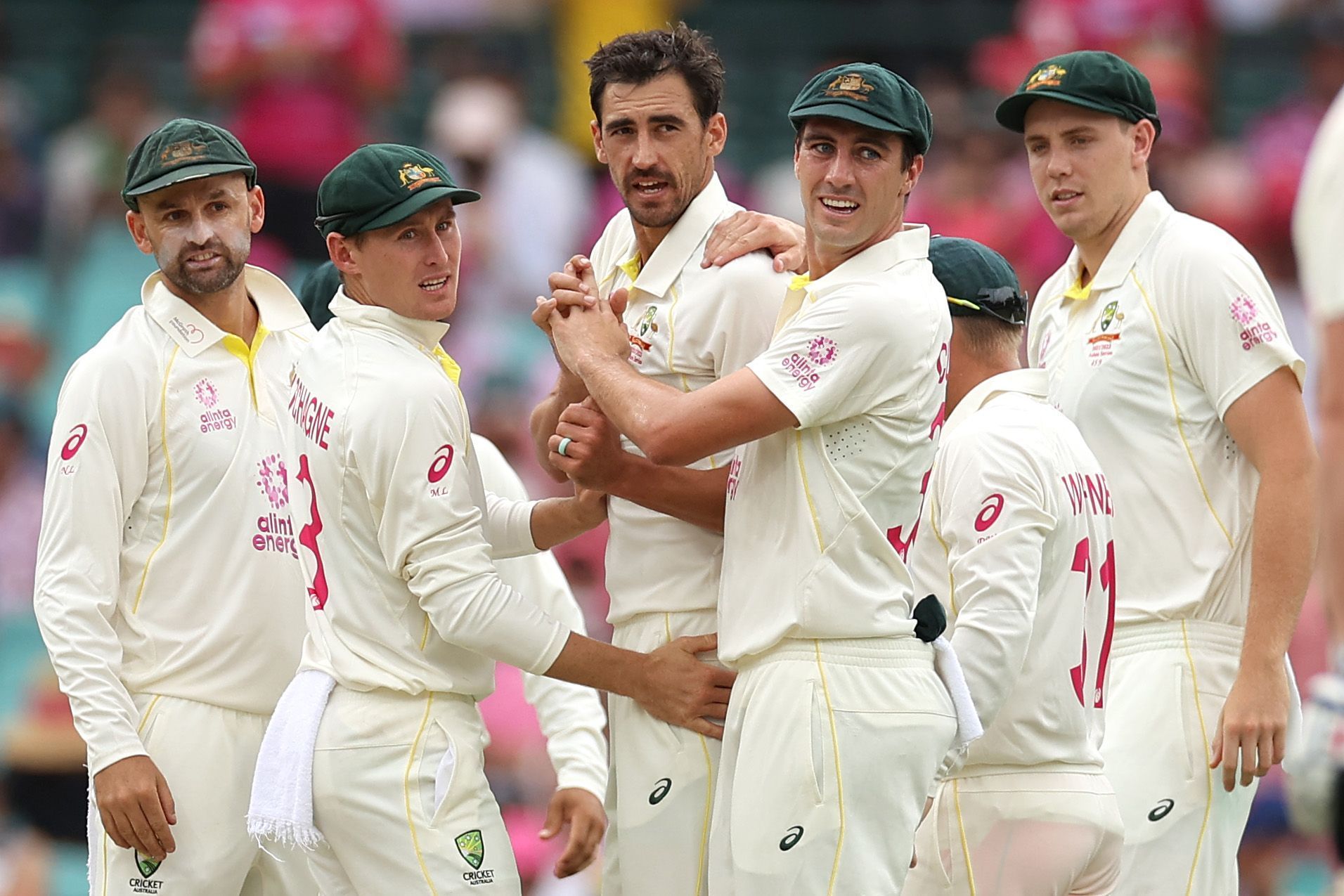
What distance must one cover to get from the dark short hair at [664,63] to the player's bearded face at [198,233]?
1.22 m

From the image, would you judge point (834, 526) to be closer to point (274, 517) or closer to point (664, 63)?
point (664, 63)

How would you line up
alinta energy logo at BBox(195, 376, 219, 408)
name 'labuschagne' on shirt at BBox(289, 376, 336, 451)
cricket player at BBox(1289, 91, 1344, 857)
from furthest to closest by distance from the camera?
alinta energy logo at BBox(195, 376, 219, 408)
name 'labuschagne' on shirt at BBox(289, 376, 336, 451)
cricket player at BBox(1289, 91, 1344, 857)

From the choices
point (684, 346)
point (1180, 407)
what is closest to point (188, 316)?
point (684, 346)

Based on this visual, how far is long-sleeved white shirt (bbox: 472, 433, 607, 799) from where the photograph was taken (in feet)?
19.5

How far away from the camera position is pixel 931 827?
5273mm


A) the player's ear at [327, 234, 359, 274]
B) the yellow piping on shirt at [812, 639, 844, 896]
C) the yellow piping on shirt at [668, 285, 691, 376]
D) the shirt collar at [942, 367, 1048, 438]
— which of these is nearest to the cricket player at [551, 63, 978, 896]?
the yellow piping on shirt at [812, 639, 844, 896]

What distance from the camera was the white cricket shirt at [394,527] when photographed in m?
4.95

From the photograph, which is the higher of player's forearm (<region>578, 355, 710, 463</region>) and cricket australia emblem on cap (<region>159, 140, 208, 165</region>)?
cricket australia emblem on cap (<region>159, 140, 208, 165</region>)

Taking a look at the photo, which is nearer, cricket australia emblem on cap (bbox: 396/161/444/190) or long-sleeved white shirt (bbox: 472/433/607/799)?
cricket australia emblem on cap (bbox: 396/161/444/190)

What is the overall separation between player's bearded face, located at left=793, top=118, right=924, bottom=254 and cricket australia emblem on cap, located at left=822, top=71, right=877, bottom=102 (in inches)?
3.0

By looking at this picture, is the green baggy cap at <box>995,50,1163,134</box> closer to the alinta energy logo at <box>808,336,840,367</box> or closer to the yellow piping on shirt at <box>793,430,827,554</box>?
the alinta energy logo at <box>808,336,840,367</box>

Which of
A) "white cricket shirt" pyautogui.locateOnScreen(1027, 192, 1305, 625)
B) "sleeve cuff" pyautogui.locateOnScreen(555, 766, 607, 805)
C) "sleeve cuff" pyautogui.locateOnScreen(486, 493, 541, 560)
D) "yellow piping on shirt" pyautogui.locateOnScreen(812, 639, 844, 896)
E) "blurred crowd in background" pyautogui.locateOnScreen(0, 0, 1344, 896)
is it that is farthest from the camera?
"blurred crowd in background" pyautogui.locateOnScreen(0, 0, 1344, 896)

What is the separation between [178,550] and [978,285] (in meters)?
2.50

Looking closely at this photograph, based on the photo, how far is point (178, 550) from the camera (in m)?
5.55
